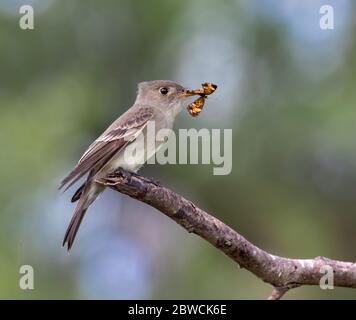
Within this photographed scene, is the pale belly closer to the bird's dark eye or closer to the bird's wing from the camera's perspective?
the bird's wing

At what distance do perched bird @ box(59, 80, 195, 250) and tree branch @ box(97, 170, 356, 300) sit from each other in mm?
581

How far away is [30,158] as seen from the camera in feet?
22.3

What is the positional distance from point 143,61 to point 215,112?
962mm

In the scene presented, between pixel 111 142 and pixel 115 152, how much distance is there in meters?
0.11

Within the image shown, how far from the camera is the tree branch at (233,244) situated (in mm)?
4602

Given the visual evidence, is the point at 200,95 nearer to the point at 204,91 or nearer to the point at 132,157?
the point at 204,91

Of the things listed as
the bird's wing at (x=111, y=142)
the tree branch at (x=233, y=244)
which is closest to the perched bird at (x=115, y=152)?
the bird's wing at (x=111, y=142)

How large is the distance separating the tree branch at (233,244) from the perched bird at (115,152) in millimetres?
581

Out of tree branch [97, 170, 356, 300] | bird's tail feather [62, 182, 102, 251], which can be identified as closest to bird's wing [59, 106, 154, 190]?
bird's tail feather [62, 182, 102, 251]

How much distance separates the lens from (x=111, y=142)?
561 centimetres

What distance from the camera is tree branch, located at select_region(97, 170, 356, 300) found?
4602mm

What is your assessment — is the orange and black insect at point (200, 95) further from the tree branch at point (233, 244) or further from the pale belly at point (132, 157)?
the tree branch at point (233, 244)
